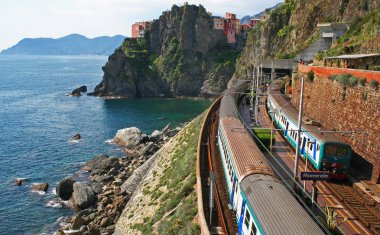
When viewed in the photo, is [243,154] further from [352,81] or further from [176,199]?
[352,81]

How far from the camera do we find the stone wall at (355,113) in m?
21.6

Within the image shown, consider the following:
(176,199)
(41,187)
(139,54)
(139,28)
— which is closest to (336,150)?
(176,199)

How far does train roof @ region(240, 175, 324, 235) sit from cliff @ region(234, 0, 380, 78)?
28548 millimetres

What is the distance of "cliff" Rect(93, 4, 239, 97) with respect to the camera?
118m

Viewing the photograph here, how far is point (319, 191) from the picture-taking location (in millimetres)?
20938

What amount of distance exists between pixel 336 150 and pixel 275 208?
37.3 feet

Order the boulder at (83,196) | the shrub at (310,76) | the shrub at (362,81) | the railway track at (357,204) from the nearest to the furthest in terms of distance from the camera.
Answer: the railway track at (357,204), the shrub at (362,81), the shrub at (310,76), the boulder at (83,196)

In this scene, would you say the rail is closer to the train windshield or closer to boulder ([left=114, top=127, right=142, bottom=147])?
the train windshield

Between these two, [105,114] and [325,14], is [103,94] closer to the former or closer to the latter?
[105,114]

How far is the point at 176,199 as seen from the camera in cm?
2312

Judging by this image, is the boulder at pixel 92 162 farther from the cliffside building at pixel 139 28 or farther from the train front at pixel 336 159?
the cliffside building at pixel 139 28

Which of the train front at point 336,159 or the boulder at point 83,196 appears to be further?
the boulder at point 83,196

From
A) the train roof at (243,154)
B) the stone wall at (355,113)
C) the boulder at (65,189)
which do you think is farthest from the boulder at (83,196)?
the stone wall at (355,113)

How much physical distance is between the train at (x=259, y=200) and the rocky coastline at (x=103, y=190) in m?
15.8
